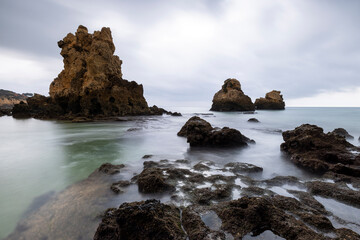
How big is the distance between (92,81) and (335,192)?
93.4ft

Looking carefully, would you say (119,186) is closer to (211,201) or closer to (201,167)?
(211,201)

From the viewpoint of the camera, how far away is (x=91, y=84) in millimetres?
26266

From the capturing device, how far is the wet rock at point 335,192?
11.0 ft

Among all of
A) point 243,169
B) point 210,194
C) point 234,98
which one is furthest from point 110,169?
point 234,98

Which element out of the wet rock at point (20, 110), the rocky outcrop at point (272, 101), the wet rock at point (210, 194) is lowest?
the wet rock at point (210, 194)

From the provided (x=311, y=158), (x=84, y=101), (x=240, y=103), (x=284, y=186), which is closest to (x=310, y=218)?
(x=284, y=186)

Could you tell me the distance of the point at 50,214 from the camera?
3.16m

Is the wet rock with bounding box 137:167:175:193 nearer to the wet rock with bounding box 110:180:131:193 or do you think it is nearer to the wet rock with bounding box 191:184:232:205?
the wet rock with bounding box 110:180:131:193

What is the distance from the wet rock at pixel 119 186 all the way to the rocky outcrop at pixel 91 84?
24.4 meters

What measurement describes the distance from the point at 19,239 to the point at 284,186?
480 centimetres

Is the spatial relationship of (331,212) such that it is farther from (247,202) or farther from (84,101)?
(84,101)

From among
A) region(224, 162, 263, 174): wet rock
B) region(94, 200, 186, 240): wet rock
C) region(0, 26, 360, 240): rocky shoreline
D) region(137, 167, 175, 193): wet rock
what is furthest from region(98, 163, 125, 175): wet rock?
region(224, 162, 263, 174): wet rock

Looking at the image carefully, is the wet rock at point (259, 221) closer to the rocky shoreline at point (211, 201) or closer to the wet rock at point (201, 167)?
the rocky shoreline at point (211, 201)

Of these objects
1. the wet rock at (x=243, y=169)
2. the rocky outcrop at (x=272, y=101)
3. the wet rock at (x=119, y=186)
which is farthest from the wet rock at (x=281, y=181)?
the rocky outcrop at (x=272, y=101)
